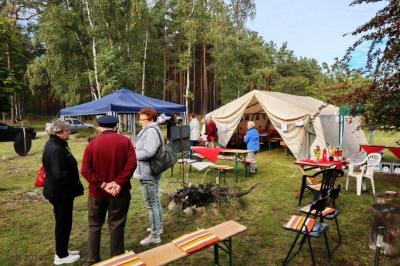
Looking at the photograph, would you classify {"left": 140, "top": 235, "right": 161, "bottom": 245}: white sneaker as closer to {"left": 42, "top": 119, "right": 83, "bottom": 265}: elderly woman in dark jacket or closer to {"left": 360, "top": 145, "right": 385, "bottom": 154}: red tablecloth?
{"left": 42, "top": 119, "right": 83, "bottom": 265}: elderly woman in dark jacket

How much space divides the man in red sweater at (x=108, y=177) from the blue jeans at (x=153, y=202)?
60cm

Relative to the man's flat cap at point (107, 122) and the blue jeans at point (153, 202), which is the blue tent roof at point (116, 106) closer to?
the blue jeans at point (153, 202)

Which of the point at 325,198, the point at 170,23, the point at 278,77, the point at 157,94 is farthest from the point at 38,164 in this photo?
the point at 278,77

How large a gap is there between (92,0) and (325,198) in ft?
60.5

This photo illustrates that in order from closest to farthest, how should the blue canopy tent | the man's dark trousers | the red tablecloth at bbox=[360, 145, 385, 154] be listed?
the man's dark trousers < the red tablecloth at bbox=[360, 145, 385, 154] < the blue canopy tent

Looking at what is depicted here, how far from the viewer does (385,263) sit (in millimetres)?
3324

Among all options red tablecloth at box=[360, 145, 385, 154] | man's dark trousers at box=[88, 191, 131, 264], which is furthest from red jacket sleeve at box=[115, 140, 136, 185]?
red tablecloth at box=[360, 145, 385, 154]

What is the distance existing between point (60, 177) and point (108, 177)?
1.90 feet

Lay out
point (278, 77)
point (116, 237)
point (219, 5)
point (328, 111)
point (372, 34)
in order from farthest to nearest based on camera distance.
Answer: point (278, 77) < point (219, 5) < point (328, 111) < point (372, 34) < point (116, 237)

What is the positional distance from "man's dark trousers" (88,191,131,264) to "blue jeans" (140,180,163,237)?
0.58 metres

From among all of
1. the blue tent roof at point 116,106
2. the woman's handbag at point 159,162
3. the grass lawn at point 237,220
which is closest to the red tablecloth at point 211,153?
the grass lawn at point 237,220

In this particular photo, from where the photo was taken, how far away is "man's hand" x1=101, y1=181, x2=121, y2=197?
9.18ft

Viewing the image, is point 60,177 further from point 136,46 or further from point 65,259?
point 136,46

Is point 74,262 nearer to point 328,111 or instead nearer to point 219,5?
point 328,111
